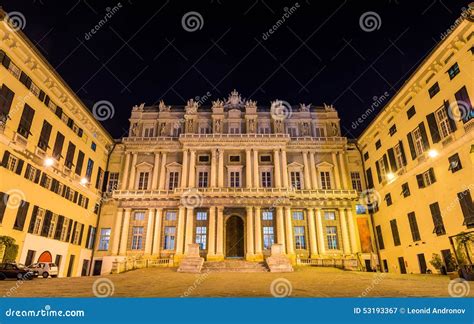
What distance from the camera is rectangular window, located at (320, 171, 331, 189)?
32969 mm

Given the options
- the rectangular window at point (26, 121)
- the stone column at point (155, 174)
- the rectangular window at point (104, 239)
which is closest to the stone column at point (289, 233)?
the stone column at point (155, 174)

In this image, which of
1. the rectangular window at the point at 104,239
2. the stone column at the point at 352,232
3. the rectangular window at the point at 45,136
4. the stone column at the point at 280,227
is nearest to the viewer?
the rectangular window at the point at 45,136

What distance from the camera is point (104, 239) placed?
30.9 m

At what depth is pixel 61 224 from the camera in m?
25.1

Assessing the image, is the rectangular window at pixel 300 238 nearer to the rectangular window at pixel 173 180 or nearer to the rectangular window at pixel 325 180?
the rectangular window at pixel 325 180

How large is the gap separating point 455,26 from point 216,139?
22.6 meters

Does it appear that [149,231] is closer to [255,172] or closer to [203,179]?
[203,179]

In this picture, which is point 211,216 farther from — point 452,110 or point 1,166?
point 452,110

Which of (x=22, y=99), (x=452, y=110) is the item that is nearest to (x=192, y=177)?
(x=22, y=99)

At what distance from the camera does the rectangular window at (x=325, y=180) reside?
32969 millimetres

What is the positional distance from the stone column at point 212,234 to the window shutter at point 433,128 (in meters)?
20.1

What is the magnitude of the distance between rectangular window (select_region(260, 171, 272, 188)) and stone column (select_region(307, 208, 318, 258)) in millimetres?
5097

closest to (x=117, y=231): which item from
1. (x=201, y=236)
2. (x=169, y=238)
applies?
(x=169, y=238)

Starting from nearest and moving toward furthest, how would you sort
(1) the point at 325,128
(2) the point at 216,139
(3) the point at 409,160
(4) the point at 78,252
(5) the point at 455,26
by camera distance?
(5) the point at 455,26 < (3) the point at 409,160 < (4) the point at 78,252 < (2) the point at 216,139 < (1) the point at 325,128
